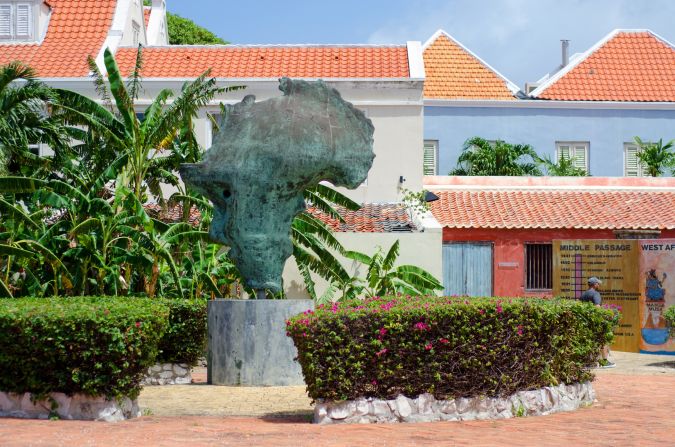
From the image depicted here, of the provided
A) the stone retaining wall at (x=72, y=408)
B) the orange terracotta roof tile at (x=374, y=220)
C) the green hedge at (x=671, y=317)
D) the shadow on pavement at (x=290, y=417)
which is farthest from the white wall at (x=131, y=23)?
the stone retaining wall at (x=72, y=408)

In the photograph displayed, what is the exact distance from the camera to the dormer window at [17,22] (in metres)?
28.5

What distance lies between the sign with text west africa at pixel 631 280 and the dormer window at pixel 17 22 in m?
15.0

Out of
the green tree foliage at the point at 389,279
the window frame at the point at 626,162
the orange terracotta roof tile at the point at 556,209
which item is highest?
the window frame at the point at 626,162

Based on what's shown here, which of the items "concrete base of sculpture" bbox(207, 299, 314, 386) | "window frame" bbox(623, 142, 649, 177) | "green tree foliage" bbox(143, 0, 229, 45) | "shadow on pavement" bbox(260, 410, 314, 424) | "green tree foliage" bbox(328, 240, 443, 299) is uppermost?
"green tree foliage" bbox(143, 0, 229, 45)

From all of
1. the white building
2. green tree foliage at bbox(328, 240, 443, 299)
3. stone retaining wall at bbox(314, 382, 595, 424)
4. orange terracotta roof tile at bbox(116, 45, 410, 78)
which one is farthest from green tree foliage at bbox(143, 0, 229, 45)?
stone retaining wall at bbox(314, 382, 595, 424)

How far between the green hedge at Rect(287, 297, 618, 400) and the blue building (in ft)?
81.4

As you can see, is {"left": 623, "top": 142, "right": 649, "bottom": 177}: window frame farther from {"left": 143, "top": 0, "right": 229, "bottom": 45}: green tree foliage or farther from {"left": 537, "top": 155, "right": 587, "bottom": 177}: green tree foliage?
{"left": 143, "top": 0, "right": 229, "bottom": 45}: green tree foliage

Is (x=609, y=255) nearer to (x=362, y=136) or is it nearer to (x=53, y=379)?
(x=362, y=136)

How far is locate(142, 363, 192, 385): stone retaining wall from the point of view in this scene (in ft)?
50.4

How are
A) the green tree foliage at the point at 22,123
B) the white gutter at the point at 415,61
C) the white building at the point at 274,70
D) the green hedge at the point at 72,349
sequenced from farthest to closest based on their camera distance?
the white gutter at the point at 415,61 < the white building at the point at 274,70 < the green tree foliage at the point at 22,123 < the green hedge at the point at 72,349

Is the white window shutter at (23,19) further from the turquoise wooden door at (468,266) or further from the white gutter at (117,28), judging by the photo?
the turquoise wooden door at (468,266)

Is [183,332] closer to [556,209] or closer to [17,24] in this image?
[556,209]

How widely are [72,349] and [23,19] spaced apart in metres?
20.3

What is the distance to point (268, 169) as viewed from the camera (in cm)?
1398
